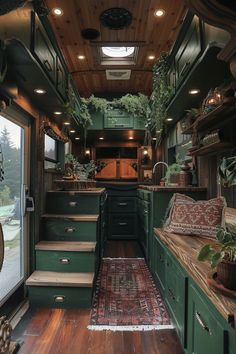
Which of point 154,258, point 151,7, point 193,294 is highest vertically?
point 151,7

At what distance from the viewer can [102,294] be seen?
2.71 metres

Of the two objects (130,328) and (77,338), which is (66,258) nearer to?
(77,338)

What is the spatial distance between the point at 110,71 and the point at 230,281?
392cm

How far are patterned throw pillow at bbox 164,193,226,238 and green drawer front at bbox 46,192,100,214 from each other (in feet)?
3.44

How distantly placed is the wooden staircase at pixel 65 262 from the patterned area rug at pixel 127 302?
24 centimetres

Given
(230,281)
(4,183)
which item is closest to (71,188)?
(4,183)

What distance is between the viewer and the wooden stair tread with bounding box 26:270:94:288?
2418 mm

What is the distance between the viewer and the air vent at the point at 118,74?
4347 millimetres

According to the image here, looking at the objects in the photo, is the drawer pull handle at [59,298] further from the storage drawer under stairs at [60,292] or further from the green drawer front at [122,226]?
the green drawer front at [122,226]

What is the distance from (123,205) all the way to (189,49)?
10.9ft

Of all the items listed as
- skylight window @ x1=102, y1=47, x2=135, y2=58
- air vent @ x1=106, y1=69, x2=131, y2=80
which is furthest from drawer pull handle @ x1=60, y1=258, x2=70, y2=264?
air vent @ x1=106, y1=69, x2=131, y2=80

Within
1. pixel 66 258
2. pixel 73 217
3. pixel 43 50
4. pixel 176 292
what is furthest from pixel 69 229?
pixel 43 50

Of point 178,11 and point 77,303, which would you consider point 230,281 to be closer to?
point 77,303

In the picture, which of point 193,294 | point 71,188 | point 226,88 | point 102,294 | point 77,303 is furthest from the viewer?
point 71,188
